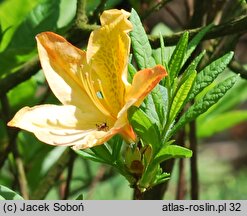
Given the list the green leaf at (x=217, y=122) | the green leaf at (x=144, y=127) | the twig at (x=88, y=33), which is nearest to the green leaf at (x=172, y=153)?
the green leaf at (x=144, y=127)

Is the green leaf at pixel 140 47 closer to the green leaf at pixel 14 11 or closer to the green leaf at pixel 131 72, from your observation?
the green leaf at pixel 131 72

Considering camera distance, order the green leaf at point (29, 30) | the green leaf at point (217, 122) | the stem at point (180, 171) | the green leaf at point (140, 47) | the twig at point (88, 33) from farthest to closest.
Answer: the green leaf at point (217, 122) → the stem at point (180, 171) → the green leaf at point (29, 30) → the twig at point (88, 33) → the green leaf at point (140, 47)

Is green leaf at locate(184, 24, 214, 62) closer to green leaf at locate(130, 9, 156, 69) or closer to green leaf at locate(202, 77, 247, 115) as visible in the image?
green leaf at locate(130, 9, 156, 69)

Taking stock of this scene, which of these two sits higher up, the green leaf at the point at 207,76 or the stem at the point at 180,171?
the green leaf at the point at 207,76

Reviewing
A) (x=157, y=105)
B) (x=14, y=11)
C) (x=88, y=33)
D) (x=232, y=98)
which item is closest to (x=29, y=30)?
(x=14, y=11)

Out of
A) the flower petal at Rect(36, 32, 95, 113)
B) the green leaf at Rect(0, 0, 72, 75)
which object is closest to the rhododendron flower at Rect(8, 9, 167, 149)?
the flower petal at Rect(36, 32, 95, 113)

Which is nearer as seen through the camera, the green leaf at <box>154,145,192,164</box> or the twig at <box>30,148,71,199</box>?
the green leaf at <box>154,145,192,164</box>
